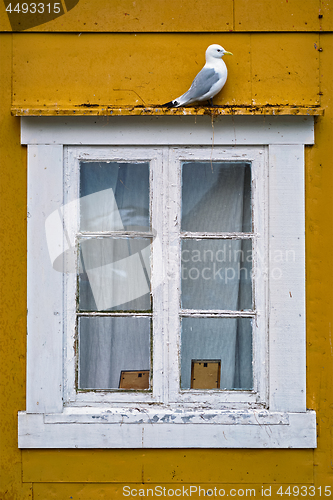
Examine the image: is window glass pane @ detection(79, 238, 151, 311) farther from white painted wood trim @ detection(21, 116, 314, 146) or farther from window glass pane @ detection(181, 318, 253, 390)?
white painted wood trim @ detection(21, 116, 314, 146)

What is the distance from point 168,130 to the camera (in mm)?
2424

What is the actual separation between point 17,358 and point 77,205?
942mm

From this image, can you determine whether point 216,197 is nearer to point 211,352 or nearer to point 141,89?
point 141,89

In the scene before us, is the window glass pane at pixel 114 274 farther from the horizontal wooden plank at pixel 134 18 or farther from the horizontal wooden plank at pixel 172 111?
the horizontal wooden plank at pixel 134 18

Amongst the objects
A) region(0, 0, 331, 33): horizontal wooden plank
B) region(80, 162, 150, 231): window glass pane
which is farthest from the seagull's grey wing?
region(80, 162, 150, 231): window glass pane

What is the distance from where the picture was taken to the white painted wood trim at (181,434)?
238 cm

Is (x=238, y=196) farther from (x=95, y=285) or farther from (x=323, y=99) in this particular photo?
(x=95, y=285)

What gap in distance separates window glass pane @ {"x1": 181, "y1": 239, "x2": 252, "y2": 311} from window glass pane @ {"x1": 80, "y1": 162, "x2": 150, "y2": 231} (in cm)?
34

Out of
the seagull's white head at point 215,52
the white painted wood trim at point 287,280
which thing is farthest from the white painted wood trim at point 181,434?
the seagull's white head at point 215,52

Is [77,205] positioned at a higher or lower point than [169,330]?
higher

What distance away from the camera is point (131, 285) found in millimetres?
2508

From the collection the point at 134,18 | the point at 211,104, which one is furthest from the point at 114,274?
the point at 134,18

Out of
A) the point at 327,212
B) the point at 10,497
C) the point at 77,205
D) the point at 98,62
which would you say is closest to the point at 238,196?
the point at 327,212

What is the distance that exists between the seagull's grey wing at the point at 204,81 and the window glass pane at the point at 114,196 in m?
0.48
